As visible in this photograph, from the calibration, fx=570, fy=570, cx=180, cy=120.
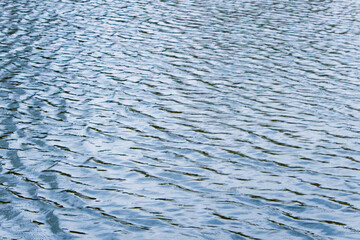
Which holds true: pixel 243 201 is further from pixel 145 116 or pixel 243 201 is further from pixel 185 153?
pixel 145 116

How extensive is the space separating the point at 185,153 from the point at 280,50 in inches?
628

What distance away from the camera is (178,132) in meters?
18.3

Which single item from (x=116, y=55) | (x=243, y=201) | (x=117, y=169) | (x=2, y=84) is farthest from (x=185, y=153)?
(x=116, y=55)

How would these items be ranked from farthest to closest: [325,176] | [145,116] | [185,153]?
[145,116], [185,153], [325,176]

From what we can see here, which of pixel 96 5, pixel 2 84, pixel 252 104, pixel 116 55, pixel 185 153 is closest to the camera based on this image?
pixel 185 153

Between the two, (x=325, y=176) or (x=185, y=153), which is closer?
(x=325, y=176)

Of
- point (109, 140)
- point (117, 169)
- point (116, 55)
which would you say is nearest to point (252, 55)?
point (116, 55)

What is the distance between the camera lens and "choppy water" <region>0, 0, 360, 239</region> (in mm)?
12625

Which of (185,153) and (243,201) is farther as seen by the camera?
(185,153)

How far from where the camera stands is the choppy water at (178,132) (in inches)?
497

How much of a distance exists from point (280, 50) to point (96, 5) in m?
19.0

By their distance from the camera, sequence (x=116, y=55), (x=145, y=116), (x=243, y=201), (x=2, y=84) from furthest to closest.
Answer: (x=116, y=55), (x=2, y=84), (x=145, y=116), (x=243, y=201)

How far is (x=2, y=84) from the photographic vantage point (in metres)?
23.2

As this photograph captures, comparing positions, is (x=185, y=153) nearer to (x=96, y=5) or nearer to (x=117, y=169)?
(x=117, y=169)
